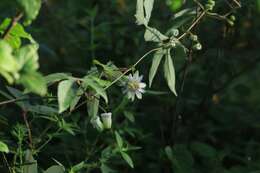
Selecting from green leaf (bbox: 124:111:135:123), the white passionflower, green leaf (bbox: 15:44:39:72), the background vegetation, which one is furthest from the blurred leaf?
green leaf (bbox: 15:44:39:72)

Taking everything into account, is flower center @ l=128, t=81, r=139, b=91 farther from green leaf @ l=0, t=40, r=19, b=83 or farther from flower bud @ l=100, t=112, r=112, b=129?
green leaf @ l=0, t=40, r=19, b=83

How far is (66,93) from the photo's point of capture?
1000 millimetres

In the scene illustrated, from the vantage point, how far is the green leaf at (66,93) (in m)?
0.97

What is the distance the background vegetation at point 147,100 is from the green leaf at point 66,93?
14 centimetres

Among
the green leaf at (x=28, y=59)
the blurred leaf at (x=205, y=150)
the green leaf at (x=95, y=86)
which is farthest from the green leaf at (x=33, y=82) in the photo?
the blurred leaf at (x=205, y=150)

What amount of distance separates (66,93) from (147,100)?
41.6 inches

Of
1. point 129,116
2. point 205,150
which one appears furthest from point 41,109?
point 205,150

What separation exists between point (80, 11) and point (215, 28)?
665 mm

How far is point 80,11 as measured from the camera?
8.07 ft

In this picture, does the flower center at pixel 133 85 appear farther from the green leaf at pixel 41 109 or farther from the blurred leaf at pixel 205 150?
the blurred leaf at pixel 205 150

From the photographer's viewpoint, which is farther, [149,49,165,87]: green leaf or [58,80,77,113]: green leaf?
[149,49,165,87]: green leaf

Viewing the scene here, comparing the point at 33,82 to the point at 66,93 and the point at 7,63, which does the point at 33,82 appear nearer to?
the point at 7,63

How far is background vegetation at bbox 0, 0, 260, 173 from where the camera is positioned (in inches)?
56.0

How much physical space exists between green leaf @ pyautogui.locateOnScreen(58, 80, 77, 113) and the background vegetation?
14cm
